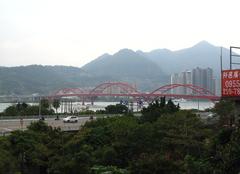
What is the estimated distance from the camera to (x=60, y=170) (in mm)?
20750

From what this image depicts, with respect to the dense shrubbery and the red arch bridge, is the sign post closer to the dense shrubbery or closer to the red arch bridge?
the dense shrubbery

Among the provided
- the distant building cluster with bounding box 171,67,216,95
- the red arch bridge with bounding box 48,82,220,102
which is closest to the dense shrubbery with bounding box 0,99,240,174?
the red arch bridge with bounding box 48,82,220,102

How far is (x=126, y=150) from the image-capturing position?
23.9m

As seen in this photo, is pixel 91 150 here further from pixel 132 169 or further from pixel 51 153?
pixel 132 169

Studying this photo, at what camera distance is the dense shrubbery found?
16953 millimetres

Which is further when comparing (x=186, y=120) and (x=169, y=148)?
(x=186, y=120)

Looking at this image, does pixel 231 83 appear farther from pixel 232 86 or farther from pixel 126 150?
pixel 126 150

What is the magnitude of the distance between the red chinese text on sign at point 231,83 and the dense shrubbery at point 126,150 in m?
1.64

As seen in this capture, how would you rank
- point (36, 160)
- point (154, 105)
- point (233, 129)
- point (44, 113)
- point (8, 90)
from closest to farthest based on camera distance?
point (233, 129) → point (36, 160) → point (154, 105) → point (44, 113) → point (8, 90)

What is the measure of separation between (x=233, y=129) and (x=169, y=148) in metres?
8.55

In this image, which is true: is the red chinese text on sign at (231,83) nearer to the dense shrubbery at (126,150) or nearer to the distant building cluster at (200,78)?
the dense shrubbery at (126,150)

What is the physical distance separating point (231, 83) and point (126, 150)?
8.32 meters

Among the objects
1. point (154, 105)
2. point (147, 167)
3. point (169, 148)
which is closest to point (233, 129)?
point (147, 167)

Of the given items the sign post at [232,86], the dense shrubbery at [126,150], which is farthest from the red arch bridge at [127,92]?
the sign post at [232,86]
